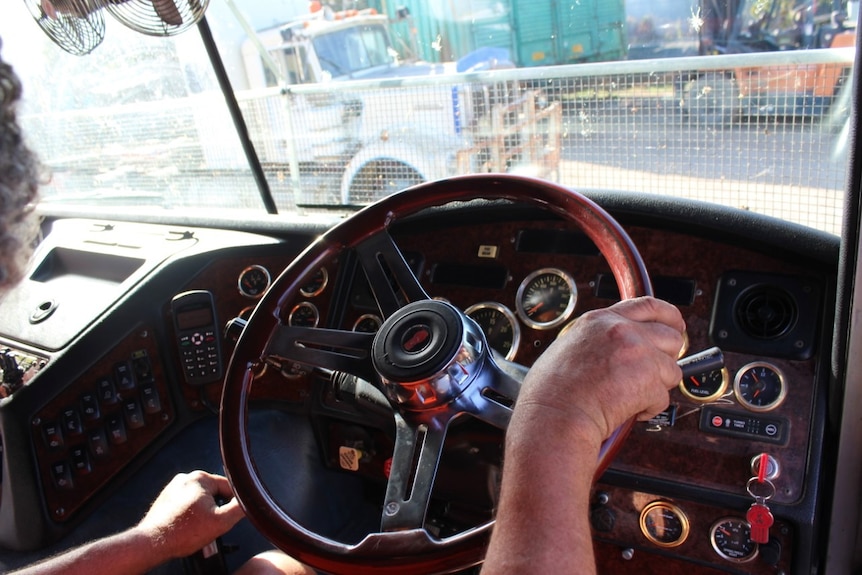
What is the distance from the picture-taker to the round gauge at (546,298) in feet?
5.70

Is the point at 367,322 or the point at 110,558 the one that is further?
the point at 367,322

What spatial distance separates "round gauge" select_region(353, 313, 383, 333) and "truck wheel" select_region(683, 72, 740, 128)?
95cm

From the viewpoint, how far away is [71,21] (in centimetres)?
194

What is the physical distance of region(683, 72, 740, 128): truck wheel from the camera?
1.72 m

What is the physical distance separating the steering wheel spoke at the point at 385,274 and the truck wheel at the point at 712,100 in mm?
839

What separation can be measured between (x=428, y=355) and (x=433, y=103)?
3.80 ft

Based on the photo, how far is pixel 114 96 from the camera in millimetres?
2711

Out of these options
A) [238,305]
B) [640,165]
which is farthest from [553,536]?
[238,305]

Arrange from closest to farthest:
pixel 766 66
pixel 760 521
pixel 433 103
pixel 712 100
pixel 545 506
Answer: pixel 545 506
pixel 760 521
pixel 766 66
pixel 712 100
pixel 433 103

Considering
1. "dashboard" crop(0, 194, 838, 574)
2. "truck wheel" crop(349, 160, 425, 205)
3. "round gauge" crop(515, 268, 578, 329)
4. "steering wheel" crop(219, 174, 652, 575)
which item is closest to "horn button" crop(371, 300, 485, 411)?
"steering wheel" crop(219, 174, 652, 575)

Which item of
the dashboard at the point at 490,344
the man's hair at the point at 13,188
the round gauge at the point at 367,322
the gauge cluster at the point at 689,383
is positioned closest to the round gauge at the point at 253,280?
the dashboard at the point at 490,344

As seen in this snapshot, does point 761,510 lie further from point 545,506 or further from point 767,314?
point 545,506

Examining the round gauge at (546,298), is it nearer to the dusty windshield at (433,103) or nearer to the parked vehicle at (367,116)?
the dusty windshield at (433,103)

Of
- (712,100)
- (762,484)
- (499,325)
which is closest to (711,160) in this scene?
(712,100)
